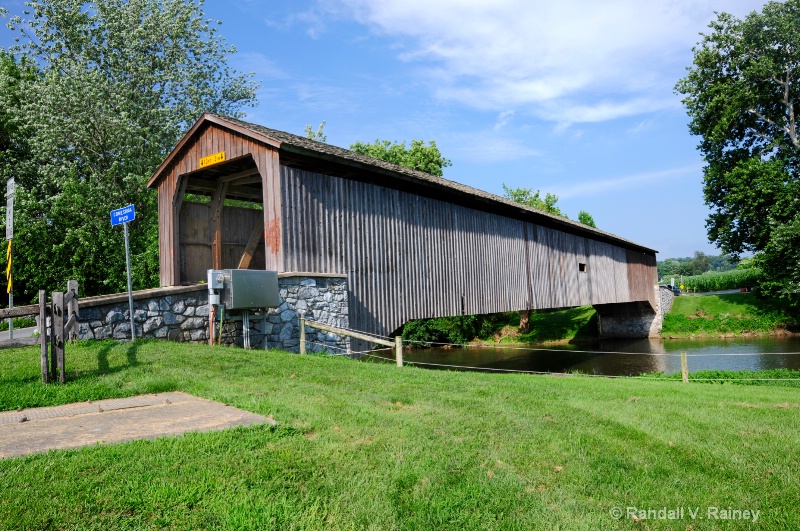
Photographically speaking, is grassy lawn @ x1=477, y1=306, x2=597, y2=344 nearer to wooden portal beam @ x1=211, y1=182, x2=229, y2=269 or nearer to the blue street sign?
wooden portal beam @ x1=211, y1=182, x2=229, y2=269

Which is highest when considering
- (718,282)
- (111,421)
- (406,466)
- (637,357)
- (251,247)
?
(251,247)

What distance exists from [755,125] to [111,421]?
3324cm

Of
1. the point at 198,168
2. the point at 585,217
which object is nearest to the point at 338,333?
the point at 198,168

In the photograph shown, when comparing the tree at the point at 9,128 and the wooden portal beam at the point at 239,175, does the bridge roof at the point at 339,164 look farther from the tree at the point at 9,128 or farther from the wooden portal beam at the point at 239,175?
the tree at the point at 9,128

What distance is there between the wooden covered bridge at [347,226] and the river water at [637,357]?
3.33 metres

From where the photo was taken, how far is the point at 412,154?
36.4 m

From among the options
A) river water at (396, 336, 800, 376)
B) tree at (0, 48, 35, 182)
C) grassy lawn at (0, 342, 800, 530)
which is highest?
tree at (0, 48, 35, 182)

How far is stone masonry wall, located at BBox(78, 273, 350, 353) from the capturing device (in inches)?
360

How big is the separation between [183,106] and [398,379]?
60.1ft

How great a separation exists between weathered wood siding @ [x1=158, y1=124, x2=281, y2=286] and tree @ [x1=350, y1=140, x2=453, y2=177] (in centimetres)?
2309

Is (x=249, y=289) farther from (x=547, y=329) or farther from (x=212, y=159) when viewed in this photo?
(x=547, y=329)

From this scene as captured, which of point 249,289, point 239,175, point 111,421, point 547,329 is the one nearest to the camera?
point 111,421

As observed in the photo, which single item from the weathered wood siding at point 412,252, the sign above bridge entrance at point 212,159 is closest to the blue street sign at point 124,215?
the weathered wood siding at point 412,252

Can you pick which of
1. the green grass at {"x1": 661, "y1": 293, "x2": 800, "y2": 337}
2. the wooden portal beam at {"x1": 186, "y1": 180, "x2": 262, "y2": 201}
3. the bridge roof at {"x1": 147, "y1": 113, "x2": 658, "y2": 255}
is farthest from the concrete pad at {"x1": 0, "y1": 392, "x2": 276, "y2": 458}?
the green grass at {"x1": 661, "y1": 293, "x2": 800, "y2": 337}
